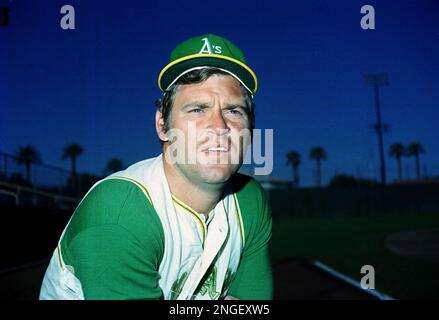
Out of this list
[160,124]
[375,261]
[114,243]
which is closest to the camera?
[114,243]

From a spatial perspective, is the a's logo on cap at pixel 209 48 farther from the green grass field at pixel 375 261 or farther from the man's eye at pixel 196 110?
the green grass field at pixel 375 261

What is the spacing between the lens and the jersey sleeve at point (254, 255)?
5.39 feet

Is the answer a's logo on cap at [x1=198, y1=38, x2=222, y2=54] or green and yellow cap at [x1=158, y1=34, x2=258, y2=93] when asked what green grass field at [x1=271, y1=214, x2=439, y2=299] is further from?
a's logo on cap at [x1=198, y1=38, x2=222, y2=54]

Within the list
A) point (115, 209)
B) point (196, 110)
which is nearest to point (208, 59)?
point (196, 110)

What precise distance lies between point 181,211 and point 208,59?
58 cm

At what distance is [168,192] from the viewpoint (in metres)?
1.37

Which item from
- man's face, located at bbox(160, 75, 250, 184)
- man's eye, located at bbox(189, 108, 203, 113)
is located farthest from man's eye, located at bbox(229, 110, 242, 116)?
man's eye, located at bbox(189, 108, 203, 113)

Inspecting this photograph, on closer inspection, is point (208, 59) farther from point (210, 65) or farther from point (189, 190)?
point (189, 190)

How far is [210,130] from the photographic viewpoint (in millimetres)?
1361

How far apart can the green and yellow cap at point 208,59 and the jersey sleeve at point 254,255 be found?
0.52 meters

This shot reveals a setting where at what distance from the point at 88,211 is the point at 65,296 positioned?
1.36ft

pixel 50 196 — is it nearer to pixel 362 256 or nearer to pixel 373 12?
pixel 362 256
